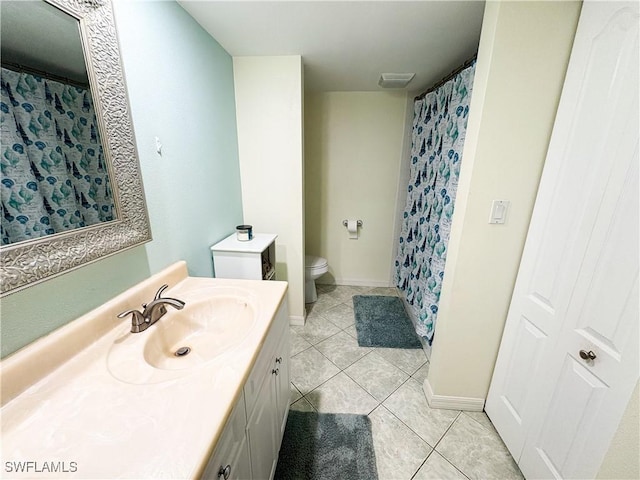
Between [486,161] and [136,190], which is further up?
[486,161]

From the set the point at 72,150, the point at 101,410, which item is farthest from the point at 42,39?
the point at 101,410

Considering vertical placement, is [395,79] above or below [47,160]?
above

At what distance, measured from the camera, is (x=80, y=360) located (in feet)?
2.37

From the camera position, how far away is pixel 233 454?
2.10 ft

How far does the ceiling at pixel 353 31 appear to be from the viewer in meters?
1.22

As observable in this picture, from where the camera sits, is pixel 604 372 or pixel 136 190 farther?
pixel 136 190

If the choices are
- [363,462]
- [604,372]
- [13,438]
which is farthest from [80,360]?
[604,372]

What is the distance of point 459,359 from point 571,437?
1.66ft

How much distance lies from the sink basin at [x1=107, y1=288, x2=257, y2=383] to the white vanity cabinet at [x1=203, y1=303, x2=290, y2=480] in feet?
0.48

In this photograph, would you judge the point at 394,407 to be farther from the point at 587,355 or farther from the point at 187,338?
the point at 187,338

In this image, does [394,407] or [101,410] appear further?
[394,407]

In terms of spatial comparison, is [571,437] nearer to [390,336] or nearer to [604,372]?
[604,372]

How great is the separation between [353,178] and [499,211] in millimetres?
1805

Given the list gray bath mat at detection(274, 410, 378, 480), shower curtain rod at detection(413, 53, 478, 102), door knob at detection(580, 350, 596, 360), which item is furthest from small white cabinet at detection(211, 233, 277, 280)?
shower curtain rod at detection(413, 53, 478, 102)
